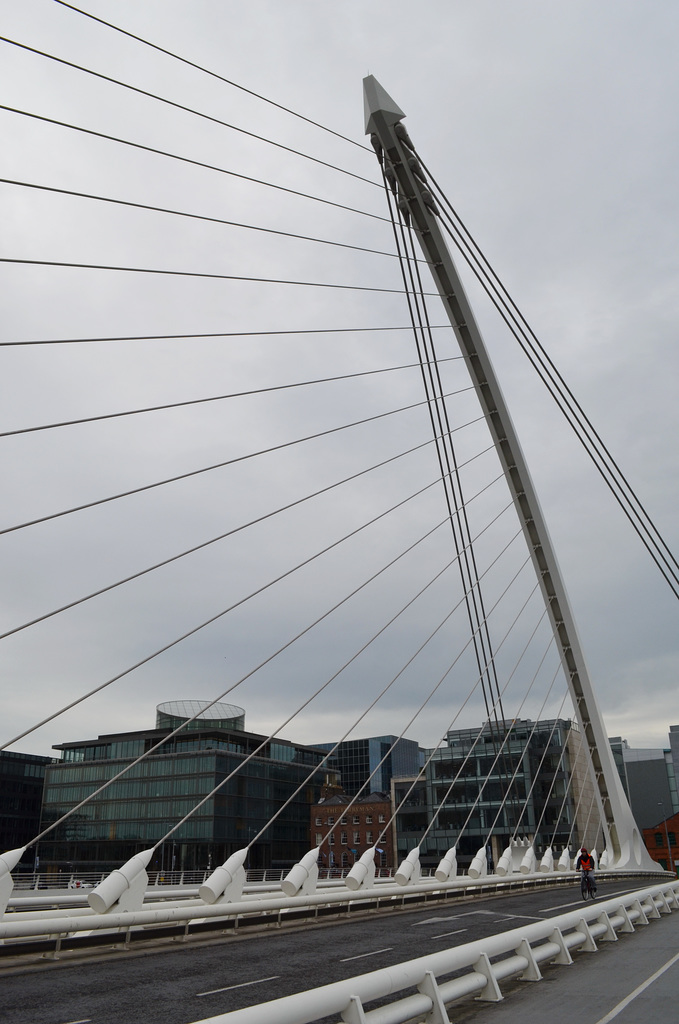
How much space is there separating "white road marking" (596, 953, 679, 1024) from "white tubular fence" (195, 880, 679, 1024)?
48.3 inches

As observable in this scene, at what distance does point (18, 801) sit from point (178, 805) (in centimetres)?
3733

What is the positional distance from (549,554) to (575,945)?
Result: 17.1 meters

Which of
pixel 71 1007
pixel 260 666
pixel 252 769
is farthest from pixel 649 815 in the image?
pixel 71 1007

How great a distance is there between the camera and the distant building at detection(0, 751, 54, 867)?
97375 millimetres

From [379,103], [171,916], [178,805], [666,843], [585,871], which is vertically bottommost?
[171,916]

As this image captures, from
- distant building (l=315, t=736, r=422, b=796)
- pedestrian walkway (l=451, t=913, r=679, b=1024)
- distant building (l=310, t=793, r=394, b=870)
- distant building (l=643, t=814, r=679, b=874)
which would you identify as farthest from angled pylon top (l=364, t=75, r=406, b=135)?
distant building (l=315, t=736, r=422, b=796)

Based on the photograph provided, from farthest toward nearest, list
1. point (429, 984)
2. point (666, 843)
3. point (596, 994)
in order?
1. point (666, 843)
2. point (596, 994)
3. point (429, 984)

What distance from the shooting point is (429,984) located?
7.39 metres

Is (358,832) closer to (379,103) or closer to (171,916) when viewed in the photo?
(171,916)

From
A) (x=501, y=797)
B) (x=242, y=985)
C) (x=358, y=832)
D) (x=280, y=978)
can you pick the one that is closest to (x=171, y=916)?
(x=280, y=978)

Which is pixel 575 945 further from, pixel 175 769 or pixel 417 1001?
pixel 175 769

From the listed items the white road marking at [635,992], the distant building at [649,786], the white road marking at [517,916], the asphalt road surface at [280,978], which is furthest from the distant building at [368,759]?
the white road marking at [635,992]

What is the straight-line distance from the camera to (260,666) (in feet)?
54.7

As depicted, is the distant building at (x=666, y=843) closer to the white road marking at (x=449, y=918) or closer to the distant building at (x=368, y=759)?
the distant building at (x=368, y=759)
